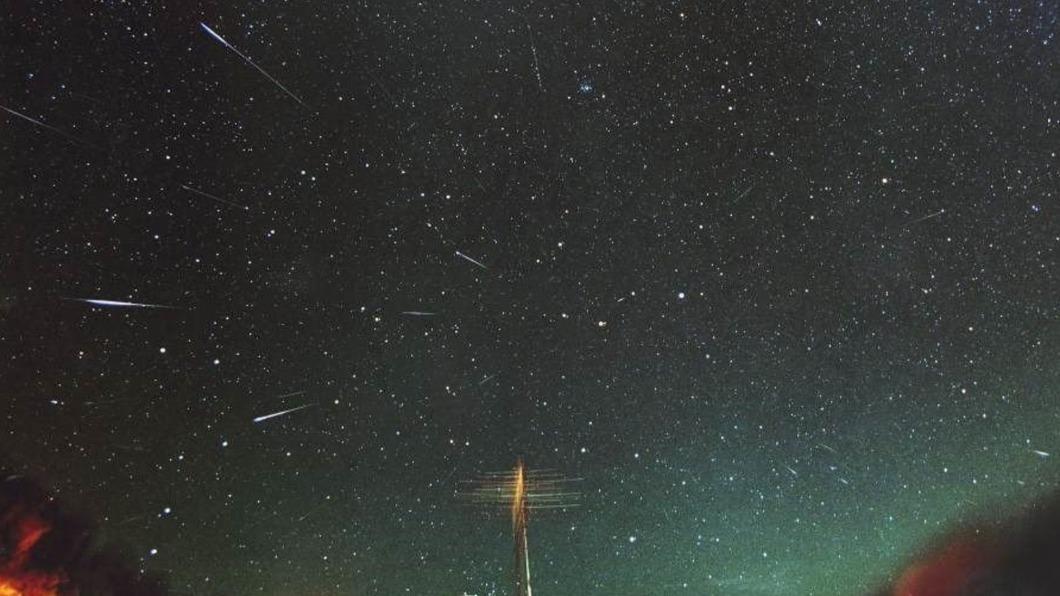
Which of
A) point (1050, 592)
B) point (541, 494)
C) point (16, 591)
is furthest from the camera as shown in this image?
point (1050, 592)

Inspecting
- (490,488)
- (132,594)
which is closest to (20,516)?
(132,594)

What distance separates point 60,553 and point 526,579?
11.6m

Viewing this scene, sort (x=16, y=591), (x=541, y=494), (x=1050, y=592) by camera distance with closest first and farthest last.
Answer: (x=541, y=494) → (x=16, y=591) → (x=1050, y=592)

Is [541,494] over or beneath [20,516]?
beneath

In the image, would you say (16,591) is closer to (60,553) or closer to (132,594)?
(60,553)

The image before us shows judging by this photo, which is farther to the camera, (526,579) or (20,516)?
(20,516)

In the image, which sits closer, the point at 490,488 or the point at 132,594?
the point at 490,488

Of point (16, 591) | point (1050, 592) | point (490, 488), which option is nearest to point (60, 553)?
point (16, 591)

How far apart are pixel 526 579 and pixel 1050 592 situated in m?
17.7

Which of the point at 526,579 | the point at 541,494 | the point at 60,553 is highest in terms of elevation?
the point at 60,553

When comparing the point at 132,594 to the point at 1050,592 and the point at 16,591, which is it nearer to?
the point at 16,591

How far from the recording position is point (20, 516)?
1398 cm

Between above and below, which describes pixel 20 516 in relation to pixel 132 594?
above

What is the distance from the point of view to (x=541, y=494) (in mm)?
7383
